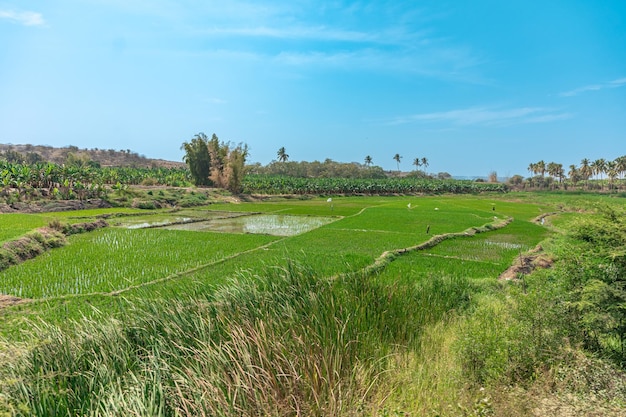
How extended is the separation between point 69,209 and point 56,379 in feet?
91.4

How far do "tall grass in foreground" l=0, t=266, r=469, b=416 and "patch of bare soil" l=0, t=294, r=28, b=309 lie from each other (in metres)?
5.36

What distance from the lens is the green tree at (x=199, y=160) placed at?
48188 millimetres

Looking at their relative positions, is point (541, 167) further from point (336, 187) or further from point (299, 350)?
point (299, 350)

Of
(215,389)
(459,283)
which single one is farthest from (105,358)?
(459,283)

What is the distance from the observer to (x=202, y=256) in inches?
534

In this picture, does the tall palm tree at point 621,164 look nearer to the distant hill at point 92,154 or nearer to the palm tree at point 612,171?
the palm tree at point 612,171

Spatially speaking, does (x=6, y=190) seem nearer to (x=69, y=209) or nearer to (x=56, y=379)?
(x=69, y=209)

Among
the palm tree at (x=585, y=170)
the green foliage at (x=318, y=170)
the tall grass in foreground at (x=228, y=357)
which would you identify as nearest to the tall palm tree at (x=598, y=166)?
the palm tree at (x=585, y=170)

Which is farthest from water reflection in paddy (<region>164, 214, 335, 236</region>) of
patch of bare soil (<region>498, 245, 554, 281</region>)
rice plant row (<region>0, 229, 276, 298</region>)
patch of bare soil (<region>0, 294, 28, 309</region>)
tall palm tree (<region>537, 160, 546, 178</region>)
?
tall palm tree (<region>537, 160, 546, 178</region>)

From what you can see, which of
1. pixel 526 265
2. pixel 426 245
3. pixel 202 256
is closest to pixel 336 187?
pixel 426 245

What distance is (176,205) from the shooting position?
33.7 metres

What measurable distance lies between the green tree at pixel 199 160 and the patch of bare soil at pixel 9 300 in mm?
40759

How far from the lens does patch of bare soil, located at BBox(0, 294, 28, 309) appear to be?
26.5ft

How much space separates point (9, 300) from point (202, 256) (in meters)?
5.99
